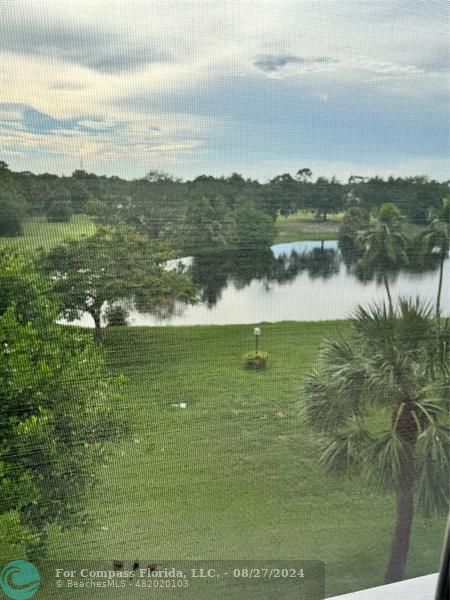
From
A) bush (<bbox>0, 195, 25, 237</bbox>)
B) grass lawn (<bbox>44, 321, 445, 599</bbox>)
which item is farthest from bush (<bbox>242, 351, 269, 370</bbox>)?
bush (<bbox>0, 195, 25, 237</bbox>)

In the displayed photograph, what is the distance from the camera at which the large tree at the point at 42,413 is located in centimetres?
92

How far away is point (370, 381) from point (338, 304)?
0.52 feet

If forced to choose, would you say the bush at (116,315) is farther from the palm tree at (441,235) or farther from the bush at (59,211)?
the palm tree at (441,235)

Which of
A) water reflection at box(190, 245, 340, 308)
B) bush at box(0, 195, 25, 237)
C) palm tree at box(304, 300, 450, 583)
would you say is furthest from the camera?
palm tree at box(304, 300, 450, 583)

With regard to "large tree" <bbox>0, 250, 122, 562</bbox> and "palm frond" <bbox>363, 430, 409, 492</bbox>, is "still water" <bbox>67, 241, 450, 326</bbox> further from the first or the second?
"palm frond" <bbox>363, 430, 409, 492</bbox>

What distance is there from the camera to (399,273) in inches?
42.9

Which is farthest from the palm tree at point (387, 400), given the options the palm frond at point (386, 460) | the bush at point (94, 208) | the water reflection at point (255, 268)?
the bush at point (94, 208)

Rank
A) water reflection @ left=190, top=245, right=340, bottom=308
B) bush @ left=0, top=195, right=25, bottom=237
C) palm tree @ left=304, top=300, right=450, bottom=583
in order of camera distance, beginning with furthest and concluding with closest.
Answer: palm tree @ left=304, top=300, right=450, bottom=583 → water reflection @ left=190, top=245, right=340, bottom=308 → bush @ left=0, top=195, right=25, bottom=237

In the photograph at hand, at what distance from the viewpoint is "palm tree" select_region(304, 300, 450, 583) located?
1.09 metres

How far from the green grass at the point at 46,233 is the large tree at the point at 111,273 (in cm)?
1

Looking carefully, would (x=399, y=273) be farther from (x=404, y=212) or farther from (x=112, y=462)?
(x=112, y=462)

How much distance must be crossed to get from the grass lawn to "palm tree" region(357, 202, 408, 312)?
0.12 m

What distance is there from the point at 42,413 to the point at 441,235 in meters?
0.74

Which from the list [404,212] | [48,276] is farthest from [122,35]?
[404,212]
